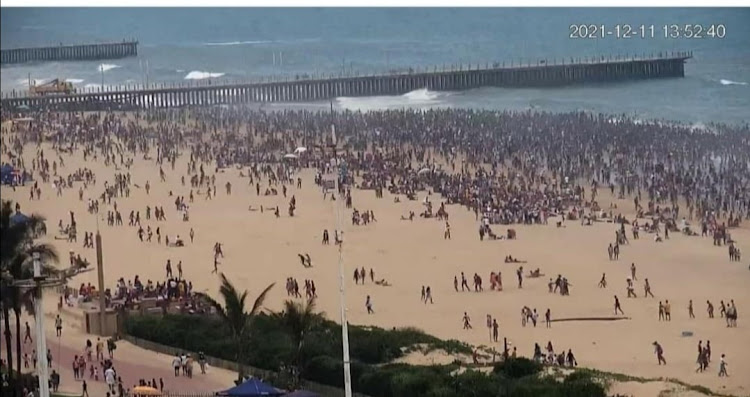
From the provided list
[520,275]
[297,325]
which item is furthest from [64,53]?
[297,325]

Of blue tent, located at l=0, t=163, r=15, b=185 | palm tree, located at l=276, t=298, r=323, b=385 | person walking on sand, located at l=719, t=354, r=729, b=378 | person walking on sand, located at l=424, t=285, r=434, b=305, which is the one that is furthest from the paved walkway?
blue tent, located at l=0, t=163, r=15, b=185

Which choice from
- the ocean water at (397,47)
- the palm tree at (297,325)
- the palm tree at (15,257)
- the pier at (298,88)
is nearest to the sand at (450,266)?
the palm tree at (297,325)

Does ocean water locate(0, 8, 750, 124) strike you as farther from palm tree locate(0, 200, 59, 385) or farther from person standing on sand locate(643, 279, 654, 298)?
palm tree locate(0, 200, 59, 385)

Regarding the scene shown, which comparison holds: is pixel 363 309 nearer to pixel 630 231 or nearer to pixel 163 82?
pixel 630 231

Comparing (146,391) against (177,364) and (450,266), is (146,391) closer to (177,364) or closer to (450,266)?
(177,364)

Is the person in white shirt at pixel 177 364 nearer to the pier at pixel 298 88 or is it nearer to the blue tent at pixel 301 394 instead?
the blue tent at pixel 301 394

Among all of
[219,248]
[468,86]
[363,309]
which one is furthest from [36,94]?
[363,309]
